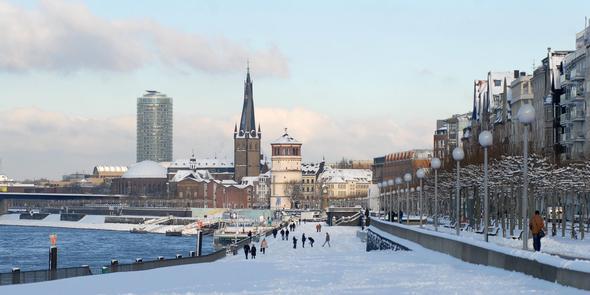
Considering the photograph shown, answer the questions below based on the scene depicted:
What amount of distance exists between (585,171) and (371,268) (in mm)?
30914

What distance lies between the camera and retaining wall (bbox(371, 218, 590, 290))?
2412 cm

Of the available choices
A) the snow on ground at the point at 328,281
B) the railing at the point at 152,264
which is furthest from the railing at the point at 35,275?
the snow on ground at the point at 328,281

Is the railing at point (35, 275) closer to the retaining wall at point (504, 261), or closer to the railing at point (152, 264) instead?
the railing at point (152, 264)

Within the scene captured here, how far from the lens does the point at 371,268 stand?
120 ft

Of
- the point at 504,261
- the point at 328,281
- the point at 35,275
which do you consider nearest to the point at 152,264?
the point at 35,275

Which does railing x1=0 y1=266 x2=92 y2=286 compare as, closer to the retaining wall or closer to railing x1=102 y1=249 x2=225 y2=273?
railing x1=102 y1=249 x2=225 y2=273

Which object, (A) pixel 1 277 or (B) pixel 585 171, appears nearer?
(A) pixel 1 277

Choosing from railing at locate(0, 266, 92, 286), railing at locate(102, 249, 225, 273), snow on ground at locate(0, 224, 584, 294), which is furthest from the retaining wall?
railing at locate(0, 266, 92, 286)

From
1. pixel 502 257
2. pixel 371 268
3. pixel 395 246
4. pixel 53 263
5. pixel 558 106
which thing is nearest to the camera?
pixel 502 257

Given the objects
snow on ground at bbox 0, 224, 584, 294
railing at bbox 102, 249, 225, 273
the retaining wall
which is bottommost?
railing at bbox 102, 249, 225, 273

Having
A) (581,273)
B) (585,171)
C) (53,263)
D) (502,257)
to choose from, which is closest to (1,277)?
(53,263)

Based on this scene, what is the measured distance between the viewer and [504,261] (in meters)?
Answer: 30.9

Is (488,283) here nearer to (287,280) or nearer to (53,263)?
(287,280)

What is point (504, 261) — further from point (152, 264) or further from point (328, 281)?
point (152, 264)
